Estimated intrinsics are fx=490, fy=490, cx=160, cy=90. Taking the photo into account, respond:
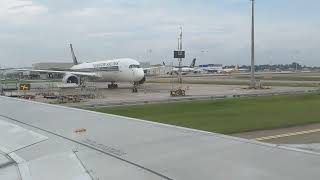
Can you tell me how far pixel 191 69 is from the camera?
173 metres

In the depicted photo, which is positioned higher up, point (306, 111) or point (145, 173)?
point (145, 173)

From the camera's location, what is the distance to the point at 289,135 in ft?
52.6

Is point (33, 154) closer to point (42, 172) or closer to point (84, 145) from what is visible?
point (84, 145)

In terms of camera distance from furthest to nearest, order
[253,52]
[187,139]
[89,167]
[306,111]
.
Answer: [253,52] → [306,111] → [187,139] → [89,167]

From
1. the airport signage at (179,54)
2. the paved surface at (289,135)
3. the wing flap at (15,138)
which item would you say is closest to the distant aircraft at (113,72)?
the airport signage at (179,54)

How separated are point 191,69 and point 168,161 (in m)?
170

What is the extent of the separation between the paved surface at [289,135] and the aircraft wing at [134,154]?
10.2 metres

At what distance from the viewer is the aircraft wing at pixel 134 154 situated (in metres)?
2.77

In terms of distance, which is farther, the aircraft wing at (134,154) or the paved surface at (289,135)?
the paved surface at (289,135)

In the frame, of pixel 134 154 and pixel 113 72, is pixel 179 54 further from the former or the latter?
pixel 134 154

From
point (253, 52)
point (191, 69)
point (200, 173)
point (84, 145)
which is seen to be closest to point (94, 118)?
point (84, 145)

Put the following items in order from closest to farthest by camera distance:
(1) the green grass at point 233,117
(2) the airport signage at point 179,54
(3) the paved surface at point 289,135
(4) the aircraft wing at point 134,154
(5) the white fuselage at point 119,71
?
1. (4) the aircraft wing at point 134,154
2. (3) the paved surface at point 289,135
3. (1) the green grass at point 233,117
4. (5) the white fuselage at point 119,71
5. (2) the airport signage at point 179,54

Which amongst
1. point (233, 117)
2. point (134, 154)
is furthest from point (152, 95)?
point (134, 154)

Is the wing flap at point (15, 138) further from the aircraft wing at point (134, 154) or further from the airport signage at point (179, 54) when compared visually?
the airport signage at point (179, 54)
